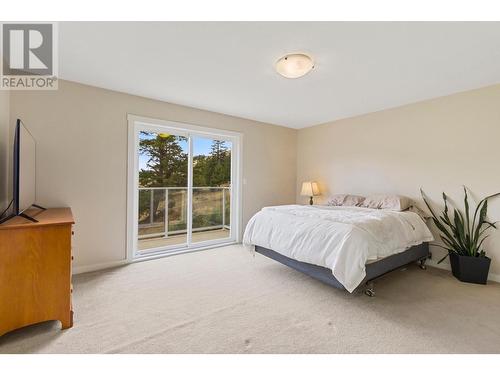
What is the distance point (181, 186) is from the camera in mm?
3891

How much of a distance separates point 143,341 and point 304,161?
13.5 feet

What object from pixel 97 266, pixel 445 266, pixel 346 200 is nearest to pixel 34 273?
pixel 97 266

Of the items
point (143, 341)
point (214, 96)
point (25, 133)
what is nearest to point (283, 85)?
point (214, 96)

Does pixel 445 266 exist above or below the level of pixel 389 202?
below

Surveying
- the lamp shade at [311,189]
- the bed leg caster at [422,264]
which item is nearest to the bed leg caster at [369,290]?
the bed leg caster at [422,264]

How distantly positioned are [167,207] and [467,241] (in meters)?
4.30

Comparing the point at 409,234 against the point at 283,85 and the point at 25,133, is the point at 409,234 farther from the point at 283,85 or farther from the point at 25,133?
the point at 25,133

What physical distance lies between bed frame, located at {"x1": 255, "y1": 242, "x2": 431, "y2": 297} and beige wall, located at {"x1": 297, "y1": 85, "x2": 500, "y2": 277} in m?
0.45

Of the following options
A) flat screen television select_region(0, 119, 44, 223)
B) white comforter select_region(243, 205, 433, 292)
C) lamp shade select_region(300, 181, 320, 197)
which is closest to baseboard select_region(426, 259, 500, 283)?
white comforter select_region(243, 205, 433, 292)

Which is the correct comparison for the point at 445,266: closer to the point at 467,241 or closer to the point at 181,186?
the point at 467,241

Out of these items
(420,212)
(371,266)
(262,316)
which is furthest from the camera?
(420,212)

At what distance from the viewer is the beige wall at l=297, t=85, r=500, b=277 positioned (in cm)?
271

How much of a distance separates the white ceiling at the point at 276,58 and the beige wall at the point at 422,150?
273 millimetres

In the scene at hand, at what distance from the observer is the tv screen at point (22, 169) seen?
1.64m
